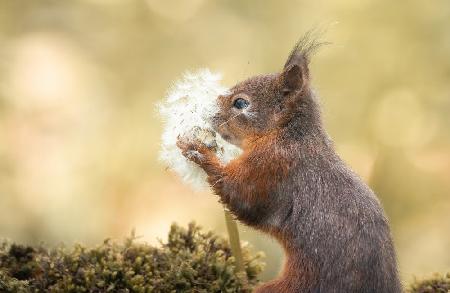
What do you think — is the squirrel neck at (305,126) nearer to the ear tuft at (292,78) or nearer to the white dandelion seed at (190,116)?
the ear tuft at (292,78)

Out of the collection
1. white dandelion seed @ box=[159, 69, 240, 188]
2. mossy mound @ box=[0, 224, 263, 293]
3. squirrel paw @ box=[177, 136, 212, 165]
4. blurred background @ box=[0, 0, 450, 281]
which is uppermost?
blurred background @ box=[0, 0, 450, 281]

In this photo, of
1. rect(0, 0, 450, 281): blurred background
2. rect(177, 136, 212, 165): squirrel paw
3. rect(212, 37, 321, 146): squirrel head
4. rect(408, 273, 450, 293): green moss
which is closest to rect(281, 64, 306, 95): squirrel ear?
rect(212, 37, 321, 146): squirrel head

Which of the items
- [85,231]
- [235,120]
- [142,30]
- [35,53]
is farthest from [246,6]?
[235,120]

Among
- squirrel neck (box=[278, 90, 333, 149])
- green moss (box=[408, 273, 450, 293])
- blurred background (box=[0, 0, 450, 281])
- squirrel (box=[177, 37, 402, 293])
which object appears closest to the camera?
squirrel (box=[177, 37, 402, 293])

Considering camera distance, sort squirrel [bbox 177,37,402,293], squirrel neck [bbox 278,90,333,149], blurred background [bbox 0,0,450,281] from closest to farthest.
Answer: squirrel [bbox 177,37,402,293] → squirrel neck [bbox 278,90,333,149] → blurred background [bbox 0,0,450,281]

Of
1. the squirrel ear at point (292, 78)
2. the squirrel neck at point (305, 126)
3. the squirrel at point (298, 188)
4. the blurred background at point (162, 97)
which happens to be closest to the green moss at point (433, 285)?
the squirrel at point (298, 188)

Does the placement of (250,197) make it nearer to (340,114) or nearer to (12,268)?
(12,268)

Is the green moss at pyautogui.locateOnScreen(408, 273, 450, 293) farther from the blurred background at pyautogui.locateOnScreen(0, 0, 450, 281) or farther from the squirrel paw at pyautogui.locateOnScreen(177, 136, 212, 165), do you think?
the blurred background at pyautogui.locateOnScreen(0, 0, 450, 281)
